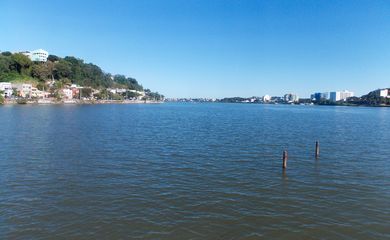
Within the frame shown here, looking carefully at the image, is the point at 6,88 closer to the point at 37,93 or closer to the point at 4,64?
the point at 37,93

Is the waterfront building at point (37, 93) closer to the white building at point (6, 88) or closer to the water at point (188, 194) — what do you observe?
the white building at point (6, 88)

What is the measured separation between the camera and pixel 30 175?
2303 cm

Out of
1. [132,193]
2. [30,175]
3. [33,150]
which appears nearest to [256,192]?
[132,193]

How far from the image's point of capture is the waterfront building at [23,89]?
6940 inches

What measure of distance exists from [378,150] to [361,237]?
1177 inches

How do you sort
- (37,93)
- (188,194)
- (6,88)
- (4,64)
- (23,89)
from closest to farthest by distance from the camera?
1. (188,194)
2. (6,88)
3. (23,89)
4. (37,93)
5. (4,64)

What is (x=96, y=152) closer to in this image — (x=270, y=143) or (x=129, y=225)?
(x=129, y=225)

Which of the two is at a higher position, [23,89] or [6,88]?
[6,88]

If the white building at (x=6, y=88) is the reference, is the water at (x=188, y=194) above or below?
below

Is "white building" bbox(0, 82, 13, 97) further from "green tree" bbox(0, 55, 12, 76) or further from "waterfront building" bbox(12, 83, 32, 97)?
"green tree" bbox(0, 55, 12, 76)

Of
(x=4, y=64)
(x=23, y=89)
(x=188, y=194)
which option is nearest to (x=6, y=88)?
(x=23, y=89)

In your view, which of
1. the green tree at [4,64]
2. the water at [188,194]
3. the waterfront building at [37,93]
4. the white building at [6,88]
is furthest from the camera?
the green tree at [4,64]

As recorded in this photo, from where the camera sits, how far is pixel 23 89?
178875 mm

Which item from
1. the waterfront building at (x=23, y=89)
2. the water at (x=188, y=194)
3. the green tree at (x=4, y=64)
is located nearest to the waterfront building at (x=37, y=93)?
the waterfront building at (x=23, y=89)
